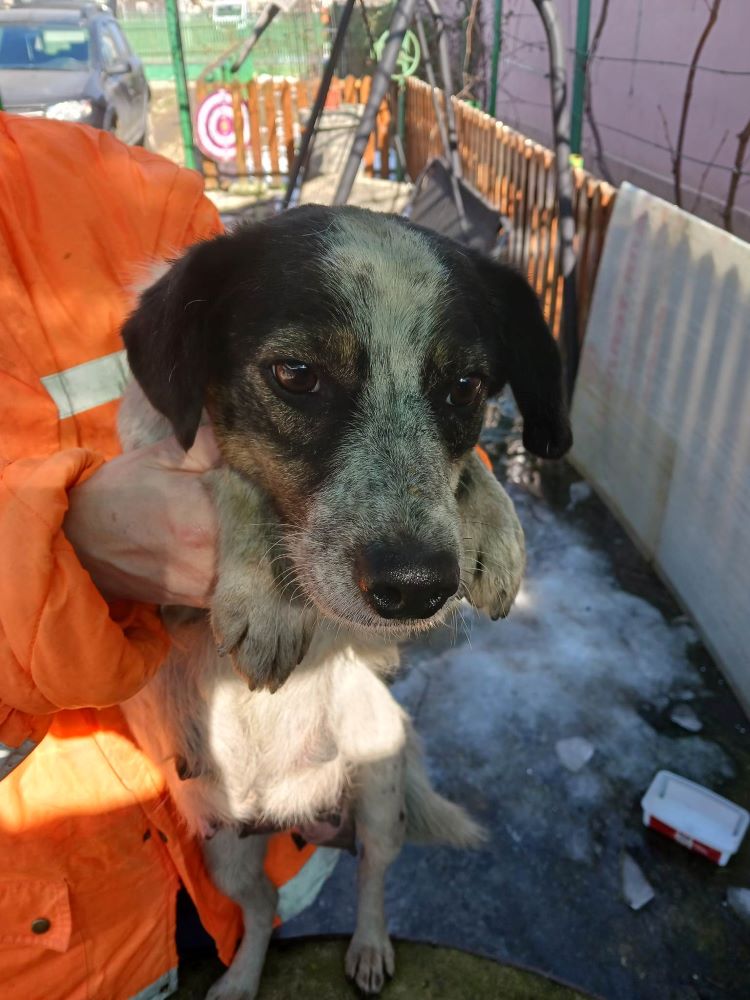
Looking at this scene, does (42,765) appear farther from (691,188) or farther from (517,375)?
(691,188)

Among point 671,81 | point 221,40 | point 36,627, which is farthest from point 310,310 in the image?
point 221,40

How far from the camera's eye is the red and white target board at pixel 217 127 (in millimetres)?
10695

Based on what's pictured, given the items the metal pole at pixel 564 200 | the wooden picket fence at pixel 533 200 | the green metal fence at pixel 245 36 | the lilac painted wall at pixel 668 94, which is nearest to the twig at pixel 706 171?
the lilac painted wall at pixel 668 94

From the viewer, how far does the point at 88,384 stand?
5.84 ft

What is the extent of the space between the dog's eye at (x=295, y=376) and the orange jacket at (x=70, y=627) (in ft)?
1.28

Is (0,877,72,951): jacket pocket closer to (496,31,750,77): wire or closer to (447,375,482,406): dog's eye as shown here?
(447,375,482,406): dog's eye

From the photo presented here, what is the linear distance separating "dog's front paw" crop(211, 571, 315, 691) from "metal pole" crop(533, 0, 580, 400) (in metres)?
3.83

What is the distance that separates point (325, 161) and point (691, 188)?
6859mm

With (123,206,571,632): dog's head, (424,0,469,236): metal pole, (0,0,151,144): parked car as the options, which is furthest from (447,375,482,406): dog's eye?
(0,0,151,144): parked car

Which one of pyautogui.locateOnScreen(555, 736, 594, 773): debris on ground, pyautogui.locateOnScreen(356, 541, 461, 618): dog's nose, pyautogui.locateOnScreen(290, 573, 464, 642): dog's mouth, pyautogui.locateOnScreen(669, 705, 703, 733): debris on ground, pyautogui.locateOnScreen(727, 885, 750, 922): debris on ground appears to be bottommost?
pyautogui.locateOnScreen(555, 736, 594, 773): debris on ground

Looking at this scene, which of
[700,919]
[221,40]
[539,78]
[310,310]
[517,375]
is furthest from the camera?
[221,40]

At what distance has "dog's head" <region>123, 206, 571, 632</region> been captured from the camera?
1.41m

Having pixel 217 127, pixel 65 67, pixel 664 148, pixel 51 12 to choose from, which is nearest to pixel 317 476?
pixel 664 148

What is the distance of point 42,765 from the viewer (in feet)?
5.35
